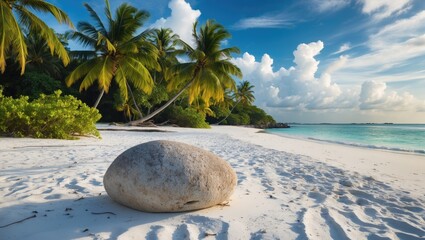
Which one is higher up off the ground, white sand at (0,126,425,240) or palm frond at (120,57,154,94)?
palm frond at (120,57,154,94)

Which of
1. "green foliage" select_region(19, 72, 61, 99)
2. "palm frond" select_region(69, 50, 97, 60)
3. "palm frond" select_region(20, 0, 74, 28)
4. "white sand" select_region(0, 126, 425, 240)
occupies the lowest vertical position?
"white sand" select_region(0, 126, 425, 240)

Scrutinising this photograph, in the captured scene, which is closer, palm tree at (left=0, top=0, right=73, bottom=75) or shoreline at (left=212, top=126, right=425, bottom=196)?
shoreline at (left=212, top=126, right=425, bottom=196)

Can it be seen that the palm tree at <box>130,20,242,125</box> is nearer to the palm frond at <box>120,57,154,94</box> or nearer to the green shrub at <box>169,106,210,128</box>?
the palm frond at <box>120,57,154,94</box>

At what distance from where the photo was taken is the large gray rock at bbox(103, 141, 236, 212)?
2963 mm

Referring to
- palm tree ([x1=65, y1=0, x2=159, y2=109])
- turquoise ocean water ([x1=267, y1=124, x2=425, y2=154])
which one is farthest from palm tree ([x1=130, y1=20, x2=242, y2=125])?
turquoise ocean water ([x1=267, y1=124, x2=425, y2=154])

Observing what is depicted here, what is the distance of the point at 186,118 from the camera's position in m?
30.9

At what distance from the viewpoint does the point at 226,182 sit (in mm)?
3328

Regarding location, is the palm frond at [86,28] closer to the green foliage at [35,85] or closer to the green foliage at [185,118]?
the green foliage at [35,85]

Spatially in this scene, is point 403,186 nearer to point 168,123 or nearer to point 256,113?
point 168,123

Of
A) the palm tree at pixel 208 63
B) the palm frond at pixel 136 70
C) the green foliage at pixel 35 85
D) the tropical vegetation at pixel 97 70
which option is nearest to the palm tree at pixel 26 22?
the tropical vegetation at pixel 97 70

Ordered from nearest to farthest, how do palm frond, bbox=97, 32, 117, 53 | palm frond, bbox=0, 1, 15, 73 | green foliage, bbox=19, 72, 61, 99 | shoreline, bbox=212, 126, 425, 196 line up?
shoreline, bbox=212, 126, 425, 196 → palm frond, bbox=0, 1, 15, 73 → palm frond, bbox=97, 32, 117, 53 → green foliage, bbox=19, 72, 61, 99

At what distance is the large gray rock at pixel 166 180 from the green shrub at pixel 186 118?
89.5 ft

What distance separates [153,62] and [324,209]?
16.4 m

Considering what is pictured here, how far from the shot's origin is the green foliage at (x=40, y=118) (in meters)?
9.01
